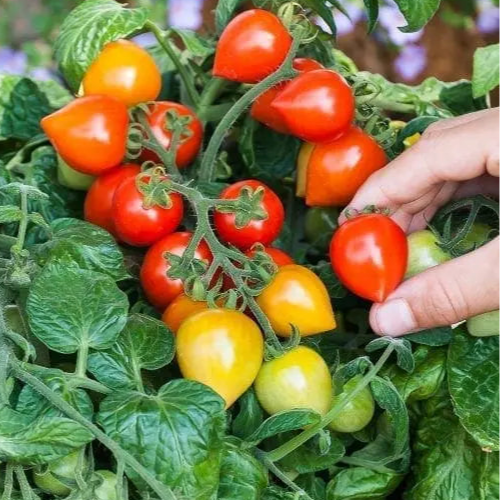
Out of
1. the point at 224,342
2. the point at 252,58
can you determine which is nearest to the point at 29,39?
the point at 252,58

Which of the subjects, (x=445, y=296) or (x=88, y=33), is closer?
(x=445, y=296)

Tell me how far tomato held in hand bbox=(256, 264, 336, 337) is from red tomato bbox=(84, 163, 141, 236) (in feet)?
0.54

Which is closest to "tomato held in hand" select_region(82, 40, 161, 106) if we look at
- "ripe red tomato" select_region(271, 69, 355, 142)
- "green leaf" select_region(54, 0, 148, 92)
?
"green leaf" select_region(54, 0, 148, 92)

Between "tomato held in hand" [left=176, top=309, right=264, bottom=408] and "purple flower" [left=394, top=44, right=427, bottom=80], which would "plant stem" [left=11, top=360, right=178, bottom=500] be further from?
"purple flower" [left=394, top=44, right=427, bottom=80]

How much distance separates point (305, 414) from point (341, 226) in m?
0.18

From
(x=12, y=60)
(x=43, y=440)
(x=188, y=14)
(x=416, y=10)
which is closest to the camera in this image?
(x=43, y=440)

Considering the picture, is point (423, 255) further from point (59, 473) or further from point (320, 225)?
point (59, 473)

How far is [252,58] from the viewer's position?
762 mm

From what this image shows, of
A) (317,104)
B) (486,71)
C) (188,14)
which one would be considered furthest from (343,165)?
(188,14)

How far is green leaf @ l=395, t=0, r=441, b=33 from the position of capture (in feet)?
2.45

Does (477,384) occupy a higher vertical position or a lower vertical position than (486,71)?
lower

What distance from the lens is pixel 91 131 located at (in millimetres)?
739

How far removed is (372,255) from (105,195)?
9.4 inches

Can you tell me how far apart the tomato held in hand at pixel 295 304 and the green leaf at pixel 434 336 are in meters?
0.07
